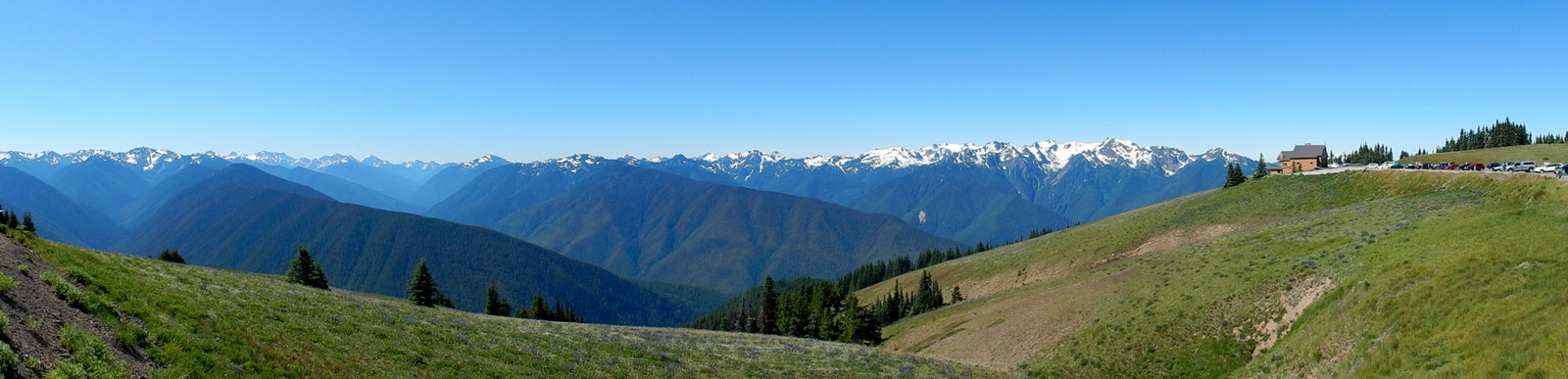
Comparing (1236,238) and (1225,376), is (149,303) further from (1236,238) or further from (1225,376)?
(1236,238)

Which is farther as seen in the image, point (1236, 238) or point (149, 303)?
point (1236, 238)

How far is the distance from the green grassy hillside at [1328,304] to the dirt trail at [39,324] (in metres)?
33.1

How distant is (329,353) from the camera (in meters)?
17.2

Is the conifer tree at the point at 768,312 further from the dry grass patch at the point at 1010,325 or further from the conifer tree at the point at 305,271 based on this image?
the conifer tree at the point at 305,271

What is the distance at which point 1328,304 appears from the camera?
2825 cm

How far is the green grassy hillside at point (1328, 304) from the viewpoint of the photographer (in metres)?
20.3

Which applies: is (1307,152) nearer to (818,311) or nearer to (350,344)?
(818,311)

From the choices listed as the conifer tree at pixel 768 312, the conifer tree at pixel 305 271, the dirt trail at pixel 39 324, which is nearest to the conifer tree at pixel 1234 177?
the conifer tree at pixel 768 312

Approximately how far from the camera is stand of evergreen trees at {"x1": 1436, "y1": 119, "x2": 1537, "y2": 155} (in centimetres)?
14900

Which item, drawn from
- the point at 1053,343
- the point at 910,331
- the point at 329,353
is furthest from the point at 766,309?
the point at 329,353

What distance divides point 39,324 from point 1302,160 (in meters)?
173

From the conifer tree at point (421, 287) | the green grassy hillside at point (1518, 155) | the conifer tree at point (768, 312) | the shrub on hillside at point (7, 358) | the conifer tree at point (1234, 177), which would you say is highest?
the green grassy hillside at point (1518, 155)

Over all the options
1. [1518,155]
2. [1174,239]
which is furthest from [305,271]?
[1518,155]

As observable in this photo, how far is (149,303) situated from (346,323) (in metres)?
6.14
